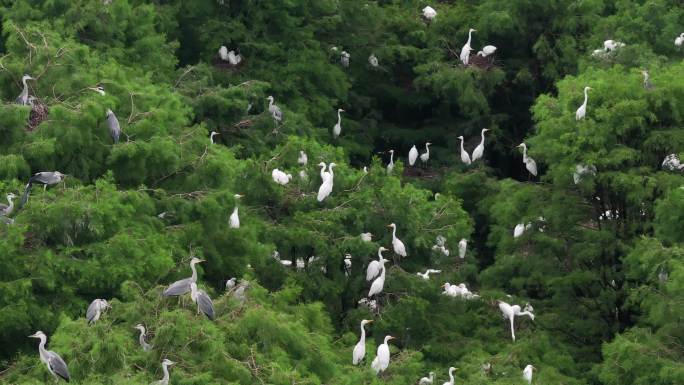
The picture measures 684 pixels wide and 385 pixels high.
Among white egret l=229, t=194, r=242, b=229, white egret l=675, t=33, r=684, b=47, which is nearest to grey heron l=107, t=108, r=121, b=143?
white egret l=229, t=194, r=242, b=229

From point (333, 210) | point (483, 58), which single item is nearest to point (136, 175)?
point (333, 210)

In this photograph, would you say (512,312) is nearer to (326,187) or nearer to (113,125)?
(326,187)

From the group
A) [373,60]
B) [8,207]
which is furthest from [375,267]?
[373,60]

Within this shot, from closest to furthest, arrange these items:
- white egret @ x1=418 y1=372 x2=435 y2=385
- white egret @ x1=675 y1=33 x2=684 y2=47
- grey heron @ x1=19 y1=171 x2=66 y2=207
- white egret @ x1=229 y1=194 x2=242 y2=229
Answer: grey heron @ x1=19 y1=171 x2=66 y2=207 → white egret @ x1=418 y1=372 x2=435 y2=385 → white egret @ x1=229 y1=194 x2=242 y2=229 → white egret @ x1=675 y1=33 x2=684 y2=47

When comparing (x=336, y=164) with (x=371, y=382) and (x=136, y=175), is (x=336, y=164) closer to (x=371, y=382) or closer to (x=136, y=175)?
(x=136, y=175)

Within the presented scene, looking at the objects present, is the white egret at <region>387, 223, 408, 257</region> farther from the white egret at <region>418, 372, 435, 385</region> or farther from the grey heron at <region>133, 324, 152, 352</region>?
the grey heron at <region>133, 324, 152, 352</region>

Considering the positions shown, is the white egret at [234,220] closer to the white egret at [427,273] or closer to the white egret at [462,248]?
the white egret at [427,273]
